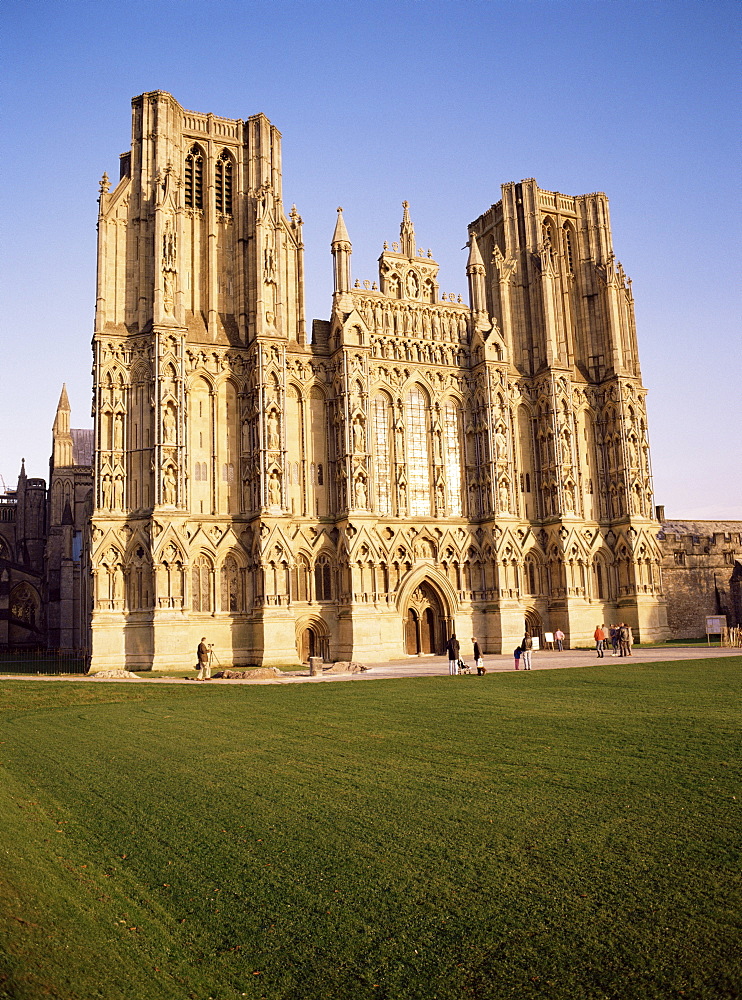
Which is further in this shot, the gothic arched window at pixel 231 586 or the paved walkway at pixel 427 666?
the gothic arched window at pixel 231 586

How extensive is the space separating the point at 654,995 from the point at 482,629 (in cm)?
4117

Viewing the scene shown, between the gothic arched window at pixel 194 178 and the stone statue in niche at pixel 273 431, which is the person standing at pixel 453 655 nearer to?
the stone statue in niche at pixel 273 431

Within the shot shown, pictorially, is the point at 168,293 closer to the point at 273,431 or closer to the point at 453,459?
the point at 273,431

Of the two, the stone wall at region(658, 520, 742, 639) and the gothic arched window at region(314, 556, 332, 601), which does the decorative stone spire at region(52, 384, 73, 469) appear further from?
the stone wall at region(658, 520, 742, 639)

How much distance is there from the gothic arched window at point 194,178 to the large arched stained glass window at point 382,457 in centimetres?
1548

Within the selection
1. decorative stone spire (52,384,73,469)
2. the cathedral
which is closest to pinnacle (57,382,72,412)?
decorative stone spire (52,384,73,469)

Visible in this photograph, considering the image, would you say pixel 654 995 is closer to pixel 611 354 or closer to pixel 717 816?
pixel 717 816

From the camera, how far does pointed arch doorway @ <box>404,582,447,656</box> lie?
45000 millimetres

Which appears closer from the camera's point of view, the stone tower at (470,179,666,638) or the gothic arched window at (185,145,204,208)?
the gothic arched window at (185,145,204,208)

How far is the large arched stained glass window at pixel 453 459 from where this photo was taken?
1854 inches

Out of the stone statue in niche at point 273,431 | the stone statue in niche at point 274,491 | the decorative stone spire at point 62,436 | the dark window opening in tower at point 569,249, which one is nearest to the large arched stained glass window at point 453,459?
the stone statue in niche at point 274,491

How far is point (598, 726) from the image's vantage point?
14680 mm

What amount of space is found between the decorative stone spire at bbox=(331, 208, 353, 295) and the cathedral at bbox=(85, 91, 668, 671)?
0.12m

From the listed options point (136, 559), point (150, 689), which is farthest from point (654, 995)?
point (136, 559)
